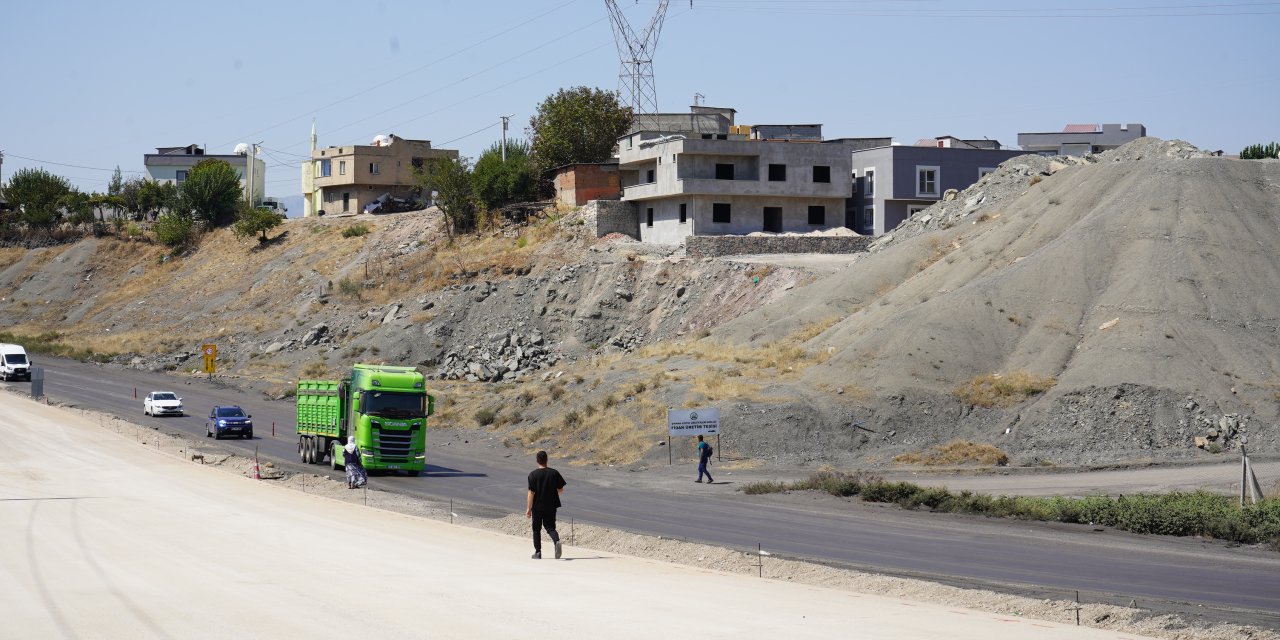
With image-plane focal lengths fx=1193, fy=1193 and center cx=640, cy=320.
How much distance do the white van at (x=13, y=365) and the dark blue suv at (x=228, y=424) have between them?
105ft

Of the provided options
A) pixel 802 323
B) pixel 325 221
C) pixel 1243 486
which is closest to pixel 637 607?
pixel 1243 486

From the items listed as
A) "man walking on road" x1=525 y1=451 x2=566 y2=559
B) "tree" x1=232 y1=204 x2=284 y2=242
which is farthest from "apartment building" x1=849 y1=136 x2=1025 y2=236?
"man walking on road" x1=525 y1=451 x2=566 y2=559

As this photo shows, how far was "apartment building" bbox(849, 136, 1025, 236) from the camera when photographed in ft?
264

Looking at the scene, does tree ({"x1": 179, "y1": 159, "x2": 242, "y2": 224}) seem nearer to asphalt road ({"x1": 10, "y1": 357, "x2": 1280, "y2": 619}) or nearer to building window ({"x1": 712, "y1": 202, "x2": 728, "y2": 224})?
building window ({"x1": 712, "y1": 202, "x2": 728, "y2": 224})

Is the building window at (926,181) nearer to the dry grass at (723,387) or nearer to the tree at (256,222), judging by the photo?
the dry grass at (723,387)

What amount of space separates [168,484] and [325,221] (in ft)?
266

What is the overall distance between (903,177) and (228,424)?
47.7 meters

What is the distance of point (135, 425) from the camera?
56.0 metres

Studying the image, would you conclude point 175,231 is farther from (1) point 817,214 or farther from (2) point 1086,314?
(2) point 1086,314

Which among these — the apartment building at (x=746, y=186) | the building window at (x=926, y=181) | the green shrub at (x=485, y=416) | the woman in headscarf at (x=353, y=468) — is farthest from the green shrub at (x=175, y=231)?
the woman in headscarf at (x=353, y=468)

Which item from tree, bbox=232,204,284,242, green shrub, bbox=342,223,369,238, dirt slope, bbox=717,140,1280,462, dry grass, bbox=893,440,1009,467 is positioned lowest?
dry grass, bbox=893,440,1009,467

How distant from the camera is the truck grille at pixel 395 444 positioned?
132ft

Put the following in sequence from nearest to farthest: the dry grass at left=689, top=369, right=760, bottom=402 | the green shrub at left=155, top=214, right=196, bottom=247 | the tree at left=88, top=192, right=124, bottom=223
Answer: the dry grass at left=689, top=369, right=760, bottom=402, the green shrub at left=155, top=214, right=196, bottom=247, the tree at left=88, top=192, right=124, bottom=223

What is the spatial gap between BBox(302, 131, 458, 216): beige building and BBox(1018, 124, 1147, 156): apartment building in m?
55.7
